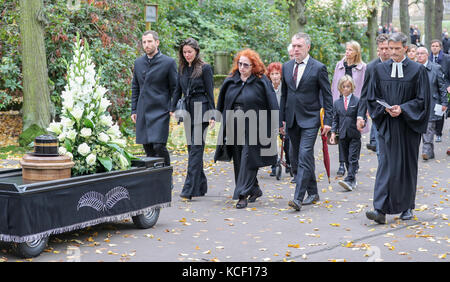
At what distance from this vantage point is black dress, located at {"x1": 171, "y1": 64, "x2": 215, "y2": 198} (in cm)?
1042

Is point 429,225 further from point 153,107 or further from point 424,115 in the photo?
point 153,107

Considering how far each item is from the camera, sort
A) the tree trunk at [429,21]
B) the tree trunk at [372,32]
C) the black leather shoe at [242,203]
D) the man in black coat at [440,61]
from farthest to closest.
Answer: the tree trunk at [429,21], the tree trunk at [372,32], the man in black coat at [440,61], the black leather shoe at [242,203]

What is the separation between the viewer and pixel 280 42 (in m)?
27.8

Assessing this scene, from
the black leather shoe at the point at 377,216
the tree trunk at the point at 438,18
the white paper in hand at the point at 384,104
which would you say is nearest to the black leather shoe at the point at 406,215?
the black leather shoe at the point at 377,216

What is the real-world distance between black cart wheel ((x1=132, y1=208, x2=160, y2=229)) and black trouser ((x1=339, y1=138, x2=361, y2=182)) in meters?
3.92

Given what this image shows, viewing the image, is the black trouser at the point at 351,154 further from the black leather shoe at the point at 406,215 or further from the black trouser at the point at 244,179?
the black leather shoe at the point at 406,215

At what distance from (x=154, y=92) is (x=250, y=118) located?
1425mm

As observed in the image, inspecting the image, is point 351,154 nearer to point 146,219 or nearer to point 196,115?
point 196,115

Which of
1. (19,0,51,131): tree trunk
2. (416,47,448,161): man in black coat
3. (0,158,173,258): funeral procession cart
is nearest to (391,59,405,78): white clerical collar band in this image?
(0,158,173,258): funeral procession cart

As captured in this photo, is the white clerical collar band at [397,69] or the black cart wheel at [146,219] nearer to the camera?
the black cart wheel at [146,219]

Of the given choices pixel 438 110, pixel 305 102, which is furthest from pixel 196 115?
pixel 438 110

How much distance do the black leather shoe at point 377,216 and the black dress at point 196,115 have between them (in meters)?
2.72

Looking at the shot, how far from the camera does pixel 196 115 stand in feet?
34.3

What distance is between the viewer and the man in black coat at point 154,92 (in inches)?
408
